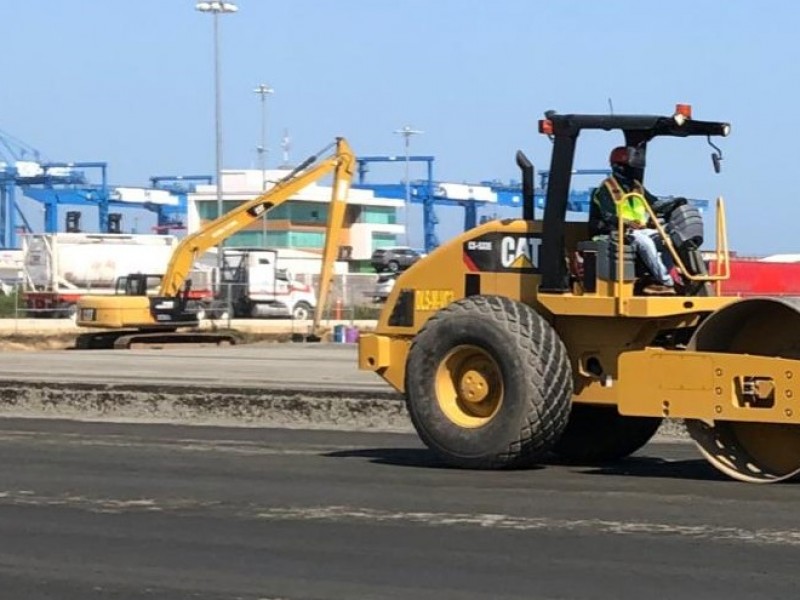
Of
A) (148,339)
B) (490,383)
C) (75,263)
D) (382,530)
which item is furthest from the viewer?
(75,263)

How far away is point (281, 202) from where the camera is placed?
149 feet

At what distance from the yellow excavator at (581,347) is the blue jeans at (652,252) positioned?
0.18 feet

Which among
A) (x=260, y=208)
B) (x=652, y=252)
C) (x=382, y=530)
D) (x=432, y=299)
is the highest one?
(x=260, y=208)

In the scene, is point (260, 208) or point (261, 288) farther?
point (261, 288)

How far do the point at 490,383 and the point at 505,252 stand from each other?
103 centimetres

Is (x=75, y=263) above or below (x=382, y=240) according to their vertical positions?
below

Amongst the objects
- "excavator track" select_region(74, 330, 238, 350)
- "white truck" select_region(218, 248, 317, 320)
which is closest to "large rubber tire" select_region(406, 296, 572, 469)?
"excavator track" select_region(74, 330, 238, 350)

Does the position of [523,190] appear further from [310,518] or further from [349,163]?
[349,163]

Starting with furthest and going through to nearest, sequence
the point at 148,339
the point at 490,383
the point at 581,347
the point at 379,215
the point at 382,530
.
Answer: the point at 379,215 → the point at 148,339 → the point at 490,383 → the point at 581,347 → the point at 382,530

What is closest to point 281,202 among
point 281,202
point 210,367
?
point 281,202

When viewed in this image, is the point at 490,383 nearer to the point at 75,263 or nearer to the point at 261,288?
the point at 261,288

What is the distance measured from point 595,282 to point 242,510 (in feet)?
10.4

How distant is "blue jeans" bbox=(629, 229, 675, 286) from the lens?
11609mm

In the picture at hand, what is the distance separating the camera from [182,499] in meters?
10.9
